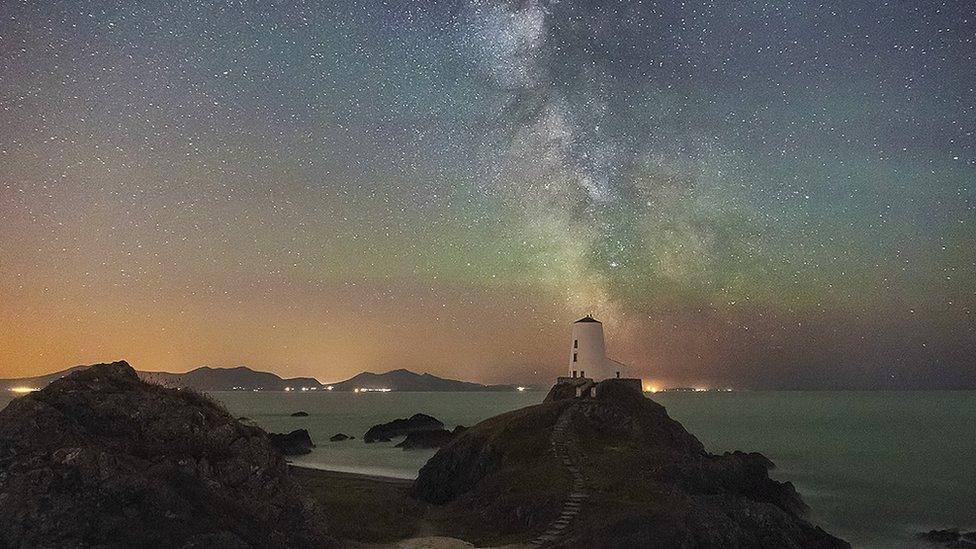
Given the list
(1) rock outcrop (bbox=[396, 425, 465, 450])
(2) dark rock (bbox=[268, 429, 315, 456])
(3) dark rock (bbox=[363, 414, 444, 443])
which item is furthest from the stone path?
(3) dark rock (bbox=[363, 414, 444, 443])

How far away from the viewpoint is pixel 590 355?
77000 mm

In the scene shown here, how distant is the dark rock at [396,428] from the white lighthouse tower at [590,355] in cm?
4412

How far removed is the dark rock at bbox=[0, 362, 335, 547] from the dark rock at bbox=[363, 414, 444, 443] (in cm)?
8620

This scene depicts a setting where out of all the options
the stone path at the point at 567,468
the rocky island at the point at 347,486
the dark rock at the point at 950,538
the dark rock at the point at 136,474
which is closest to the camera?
the dark rock at the point at 136,474

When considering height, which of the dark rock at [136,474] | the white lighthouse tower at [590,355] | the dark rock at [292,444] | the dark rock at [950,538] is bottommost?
the dark rock at [950,538]

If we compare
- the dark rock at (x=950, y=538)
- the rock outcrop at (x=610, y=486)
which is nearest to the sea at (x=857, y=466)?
the dark rock at (x=950, y=538)

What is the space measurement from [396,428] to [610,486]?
83.9 m

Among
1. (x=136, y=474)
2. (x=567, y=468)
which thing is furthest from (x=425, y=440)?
(x=136, y=474)

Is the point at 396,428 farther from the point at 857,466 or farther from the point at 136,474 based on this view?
the point at 136,474

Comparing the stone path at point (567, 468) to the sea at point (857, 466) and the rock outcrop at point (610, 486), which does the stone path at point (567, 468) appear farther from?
the sea at point (857, 466)

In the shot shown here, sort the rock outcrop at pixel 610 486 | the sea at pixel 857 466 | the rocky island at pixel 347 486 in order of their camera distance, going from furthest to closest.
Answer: the sea at pixel 857 466
the rock outcrop at pixel 610 486
the rocky island at pixel 347 486

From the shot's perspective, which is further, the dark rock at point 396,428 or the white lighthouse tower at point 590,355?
the dark rock at point 396,428

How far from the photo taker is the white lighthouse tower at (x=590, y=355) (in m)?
76.4

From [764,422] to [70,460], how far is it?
6863 inches
